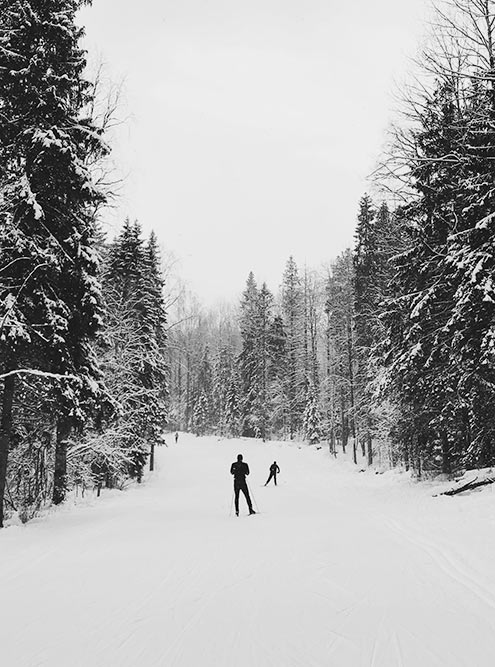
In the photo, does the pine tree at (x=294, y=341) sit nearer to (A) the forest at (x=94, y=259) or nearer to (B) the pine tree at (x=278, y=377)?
(B) the pine tree at (x=278, y=377)

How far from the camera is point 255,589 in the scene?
225 inches

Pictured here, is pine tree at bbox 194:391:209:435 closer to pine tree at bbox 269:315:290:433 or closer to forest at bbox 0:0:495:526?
pine tree at bbox 269:315:290:433

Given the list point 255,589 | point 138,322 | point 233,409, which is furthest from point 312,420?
point 255,589

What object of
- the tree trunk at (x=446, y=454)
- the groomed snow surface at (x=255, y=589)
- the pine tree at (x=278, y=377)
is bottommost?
the groomed snow surface at (x=255, y=589)

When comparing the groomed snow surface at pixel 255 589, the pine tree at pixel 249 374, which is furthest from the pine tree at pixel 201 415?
the groomed snow surface at pixel 255 589

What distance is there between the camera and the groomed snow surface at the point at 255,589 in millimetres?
4016

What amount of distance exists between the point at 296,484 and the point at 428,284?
46.2 ft

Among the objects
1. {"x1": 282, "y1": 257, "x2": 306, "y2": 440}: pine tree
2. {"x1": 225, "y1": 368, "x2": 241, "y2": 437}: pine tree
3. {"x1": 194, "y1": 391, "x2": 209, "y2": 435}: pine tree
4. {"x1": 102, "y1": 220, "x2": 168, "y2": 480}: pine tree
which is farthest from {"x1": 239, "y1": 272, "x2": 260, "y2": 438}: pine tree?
{"x1": 102, "y1": 220, "x2": 168, "y2": 480}: pine tree

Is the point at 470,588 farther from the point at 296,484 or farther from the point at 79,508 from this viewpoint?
the point at 296,484

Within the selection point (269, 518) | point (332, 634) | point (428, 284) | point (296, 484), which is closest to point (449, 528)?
point (269, 518)

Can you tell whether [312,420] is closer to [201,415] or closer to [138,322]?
[138,322]

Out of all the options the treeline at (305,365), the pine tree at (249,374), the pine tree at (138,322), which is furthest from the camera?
the pine tree at (249,374)

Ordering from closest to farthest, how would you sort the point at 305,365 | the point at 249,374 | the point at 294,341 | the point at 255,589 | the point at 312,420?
1. the point at 255,589
2. the point at 312,420
3. the point at 305,365
4. the point at 294,341
5. the point at 249,374

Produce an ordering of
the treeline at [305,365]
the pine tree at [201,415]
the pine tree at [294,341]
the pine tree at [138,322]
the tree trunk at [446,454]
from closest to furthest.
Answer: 1. the tree trunk at [446,454]
2. the pine tree at [138,322]
3. the treeline at [305,365]
4. the pine tree at [294,341]
5. the pine tree at [201,415]
